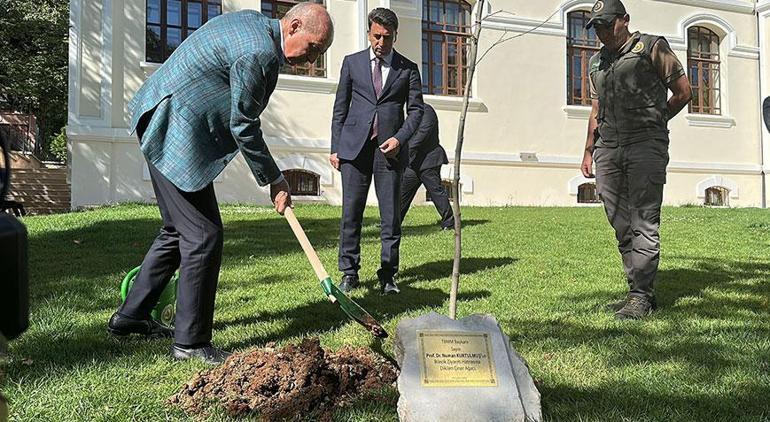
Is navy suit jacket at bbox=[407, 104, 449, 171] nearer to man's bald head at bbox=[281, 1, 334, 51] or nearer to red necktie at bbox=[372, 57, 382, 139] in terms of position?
red necktie at bbox=[372, 57, 382, 139]

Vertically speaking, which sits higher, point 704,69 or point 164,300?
point 704,69

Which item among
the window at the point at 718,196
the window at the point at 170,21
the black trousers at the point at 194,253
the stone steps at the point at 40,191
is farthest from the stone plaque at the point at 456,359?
the window at the point at 718,196

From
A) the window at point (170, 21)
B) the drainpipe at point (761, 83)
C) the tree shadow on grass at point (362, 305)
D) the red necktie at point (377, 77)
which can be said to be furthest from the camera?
the drainpipe at point (761, 83)

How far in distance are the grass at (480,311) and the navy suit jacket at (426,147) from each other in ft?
3.94

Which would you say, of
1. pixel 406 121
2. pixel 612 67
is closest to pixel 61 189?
pixel 406 121

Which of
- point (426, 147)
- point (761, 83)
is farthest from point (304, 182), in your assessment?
point (761, 83)

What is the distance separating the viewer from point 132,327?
3.49m

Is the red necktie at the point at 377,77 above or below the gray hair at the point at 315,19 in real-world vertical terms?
above

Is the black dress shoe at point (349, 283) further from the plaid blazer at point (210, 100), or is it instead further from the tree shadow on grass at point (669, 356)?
the plaid blazer at point (210, 100)

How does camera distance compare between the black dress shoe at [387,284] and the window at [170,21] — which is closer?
the black dress shoe at [387,284]

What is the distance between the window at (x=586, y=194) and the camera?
16875mm

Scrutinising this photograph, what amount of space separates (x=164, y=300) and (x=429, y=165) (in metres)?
5.94

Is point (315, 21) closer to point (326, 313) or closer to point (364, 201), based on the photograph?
point (326, 313)

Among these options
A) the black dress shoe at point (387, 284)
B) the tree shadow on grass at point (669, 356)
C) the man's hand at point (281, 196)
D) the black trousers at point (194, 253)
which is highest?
the man's hand at point (281, 196)
